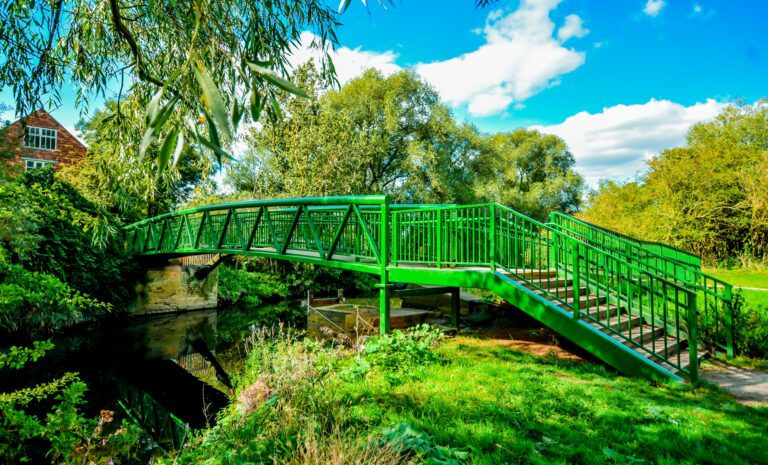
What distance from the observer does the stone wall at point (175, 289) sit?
573 inches

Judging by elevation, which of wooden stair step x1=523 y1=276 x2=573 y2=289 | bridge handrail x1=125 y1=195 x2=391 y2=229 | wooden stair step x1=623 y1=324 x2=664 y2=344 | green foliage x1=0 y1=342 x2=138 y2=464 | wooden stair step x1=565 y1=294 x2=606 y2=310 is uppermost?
bridge handrail x1=125 y1=195 x2=391 y2=229

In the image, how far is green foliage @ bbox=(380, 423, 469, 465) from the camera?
2408 mm

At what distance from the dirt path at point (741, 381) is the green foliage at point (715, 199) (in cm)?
1234

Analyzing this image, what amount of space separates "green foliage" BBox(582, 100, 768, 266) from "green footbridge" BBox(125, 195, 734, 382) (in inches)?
306

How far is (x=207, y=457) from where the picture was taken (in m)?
3.02

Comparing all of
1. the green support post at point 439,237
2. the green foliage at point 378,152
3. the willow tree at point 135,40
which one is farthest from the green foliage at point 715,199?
the willow tree at point 135,40

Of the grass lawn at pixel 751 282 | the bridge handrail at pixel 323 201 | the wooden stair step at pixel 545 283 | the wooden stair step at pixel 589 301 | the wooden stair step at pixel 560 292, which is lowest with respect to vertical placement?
the grass lawn at pixel 751 282

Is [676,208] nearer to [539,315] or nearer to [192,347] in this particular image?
[539,315]

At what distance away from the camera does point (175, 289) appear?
15.2 m

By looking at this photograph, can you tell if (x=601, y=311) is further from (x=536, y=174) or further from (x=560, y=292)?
(x=536, y=174)

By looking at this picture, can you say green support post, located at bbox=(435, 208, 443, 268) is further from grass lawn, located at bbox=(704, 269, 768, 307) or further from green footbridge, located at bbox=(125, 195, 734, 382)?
grass lawn, located at bbox=(704, 269, 768, 307)

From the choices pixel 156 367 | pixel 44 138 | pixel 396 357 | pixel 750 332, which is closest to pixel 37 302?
pixel 396 357

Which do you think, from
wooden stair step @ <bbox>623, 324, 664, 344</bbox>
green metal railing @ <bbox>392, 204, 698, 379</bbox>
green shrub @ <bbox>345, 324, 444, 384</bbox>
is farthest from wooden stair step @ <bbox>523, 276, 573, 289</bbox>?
green shrub @ <bbox>345, 324, 444, 384</bbox>

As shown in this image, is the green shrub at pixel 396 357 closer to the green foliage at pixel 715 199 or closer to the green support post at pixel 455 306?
the green support post at pixel 455 306
